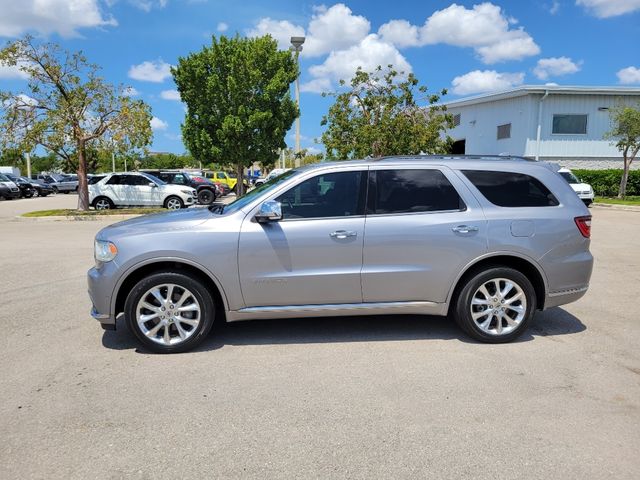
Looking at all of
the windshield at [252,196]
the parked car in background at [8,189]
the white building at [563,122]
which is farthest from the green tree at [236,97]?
the windshield at [252,196]

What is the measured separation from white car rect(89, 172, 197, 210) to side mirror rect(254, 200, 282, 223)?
16110mm

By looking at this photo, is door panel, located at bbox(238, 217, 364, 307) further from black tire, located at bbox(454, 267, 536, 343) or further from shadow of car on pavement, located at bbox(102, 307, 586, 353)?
black tire, located at bbox(454, 267, 536, 343)

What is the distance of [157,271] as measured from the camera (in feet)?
15.0

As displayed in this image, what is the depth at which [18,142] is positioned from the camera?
55.4 ft

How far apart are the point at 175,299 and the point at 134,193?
16743mm

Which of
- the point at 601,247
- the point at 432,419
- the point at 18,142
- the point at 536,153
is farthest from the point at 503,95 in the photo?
the point at 432,419

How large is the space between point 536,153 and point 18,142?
2459 centimetres

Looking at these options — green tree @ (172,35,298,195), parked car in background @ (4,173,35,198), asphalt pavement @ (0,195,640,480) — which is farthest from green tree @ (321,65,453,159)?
parked car in background @ (4,173,35,198)

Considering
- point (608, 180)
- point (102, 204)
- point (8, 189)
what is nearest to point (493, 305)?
point (102, 204)

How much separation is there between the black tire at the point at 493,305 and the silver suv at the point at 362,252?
0.5 inches

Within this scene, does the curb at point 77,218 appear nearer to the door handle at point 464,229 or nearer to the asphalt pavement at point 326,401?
the asphalt pavement at point 326,401

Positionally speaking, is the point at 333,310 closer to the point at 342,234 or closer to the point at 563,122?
the point at 342,234

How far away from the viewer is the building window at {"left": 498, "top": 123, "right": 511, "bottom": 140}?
2887cm

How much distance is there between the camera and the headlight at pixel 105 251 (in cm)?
448
